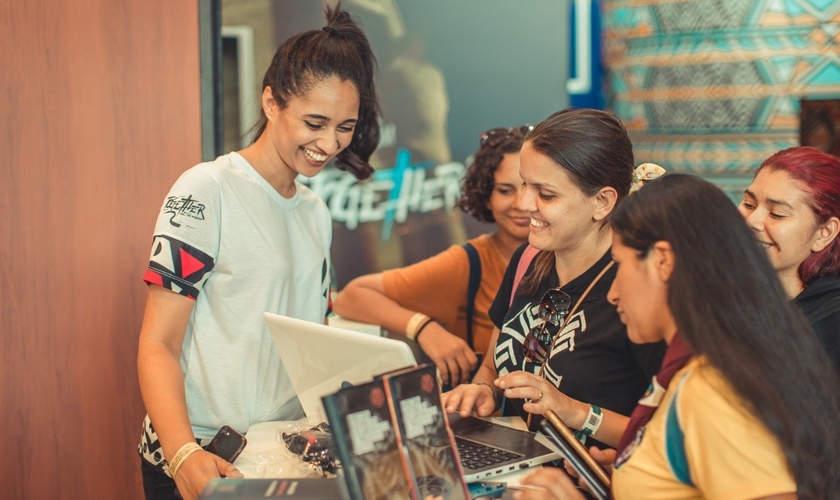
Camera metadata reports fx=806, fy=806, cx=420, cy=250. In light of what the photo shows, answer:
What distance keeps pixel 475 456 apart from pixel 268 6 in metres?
3.04

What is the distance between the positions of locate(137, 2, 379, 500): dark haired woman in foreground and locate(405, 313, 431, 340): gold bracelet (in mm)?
745

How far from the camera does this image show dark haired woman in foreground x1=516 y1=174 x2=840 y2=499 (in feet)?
3.62

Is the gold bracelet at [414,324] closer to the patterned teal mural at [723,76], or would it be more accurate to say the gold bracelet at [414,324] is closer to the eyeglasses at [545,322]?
the eyeglasses at [545,322]

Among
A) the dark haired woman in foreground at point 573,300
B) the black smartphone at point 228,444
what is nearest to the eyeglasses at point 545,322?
the dark haired woman in foreground at point 573,300

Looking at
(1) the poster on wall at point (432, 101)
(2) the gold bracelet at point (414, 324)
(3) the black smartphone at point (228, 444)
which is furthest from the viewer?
(1) the poster on wall at point (432, 101)

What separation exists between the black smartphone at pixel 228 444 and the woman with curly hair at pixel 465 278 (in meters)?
1.12

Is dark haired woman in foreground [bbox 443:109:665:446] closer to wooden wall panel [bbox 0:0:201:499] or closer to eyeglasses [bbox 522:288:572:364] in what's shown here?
eyeglasses [bbox 522:288:572:364]

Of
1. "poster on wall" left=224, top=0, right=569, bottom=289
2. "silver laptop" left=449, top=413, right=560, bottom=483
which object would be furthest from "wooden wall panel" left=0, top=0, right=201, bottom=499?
"poster on wall" left=224, top=0, right=569, bottom=289

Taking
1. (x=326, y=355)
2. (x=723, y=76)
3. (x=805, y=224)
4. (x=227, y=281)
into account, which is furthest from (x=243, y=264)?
(x=723, y=76)

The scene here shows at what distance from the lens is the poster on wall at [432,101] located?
4105 millimetres

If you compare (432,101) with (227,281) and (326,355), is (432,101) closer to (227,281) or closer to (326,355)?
(227,281)

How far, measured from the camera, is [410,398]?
1212 millimetres

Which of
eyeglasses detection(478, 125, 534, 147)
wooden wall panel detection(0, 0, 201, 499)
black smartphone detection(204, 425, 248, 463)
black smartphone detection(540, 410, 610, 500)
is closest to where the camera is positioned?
black smartphone detection(540, 410, 610, 500)

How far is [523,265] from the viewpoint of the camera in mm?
1995
